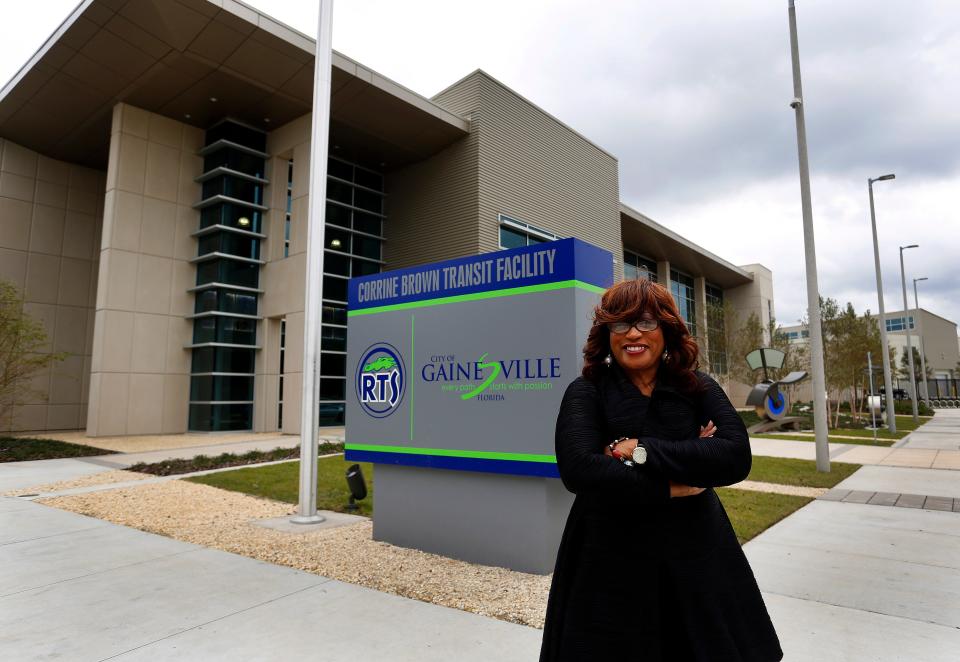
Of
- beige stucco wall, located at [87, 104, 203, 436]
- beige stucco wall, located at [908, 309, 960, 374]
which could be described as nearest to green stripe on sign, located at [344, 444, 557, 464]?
beige stucco wall, located at [87, 104, 203, 436]

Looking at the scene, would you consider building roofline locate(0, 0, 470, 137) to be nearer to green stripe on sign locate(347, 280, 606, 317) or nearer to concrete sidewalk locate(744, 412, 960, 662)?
green stripe on sign locate(347, 280, 606, 317)

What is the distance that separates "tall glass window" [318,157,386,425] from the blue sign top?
1418cm

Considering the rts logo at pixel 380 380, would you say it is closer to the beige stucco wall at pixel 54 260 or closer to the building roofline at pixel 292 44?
the building roofline at pixel 292 44

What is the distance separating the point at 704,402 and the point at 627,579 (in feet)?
2.09

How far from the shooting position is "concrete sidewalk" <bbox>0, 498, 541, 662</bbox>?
3.20m

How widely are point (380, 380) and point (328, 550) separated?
1672mm

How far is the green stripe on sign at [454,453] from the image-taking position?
461 cm

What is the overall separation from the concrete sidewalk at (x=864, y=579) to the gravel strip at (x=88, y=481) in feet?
32.2

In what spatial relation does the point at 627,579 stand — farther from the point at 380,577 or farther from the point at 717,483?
the point at 380,577

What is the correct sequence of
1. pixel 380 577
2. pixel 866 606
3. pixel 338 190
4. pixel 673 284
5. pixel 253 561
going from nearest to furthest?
pixel 866 606 → pixel 380 577 → pixel 253 561 → pixel 338 190 → pixel 673 284

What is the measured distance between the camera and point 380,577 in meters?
4.57

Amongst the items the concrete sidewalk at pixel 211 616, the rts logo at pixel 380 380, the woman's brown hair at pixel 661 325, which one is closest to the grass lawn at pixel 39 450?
the concrete sidewalk at pixel 211 616

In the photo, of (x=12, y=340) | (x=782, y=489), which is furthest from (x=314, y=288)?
(x=12, y=340)

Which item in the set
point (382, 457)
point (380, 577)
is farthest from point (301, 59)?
point (380, 577)
